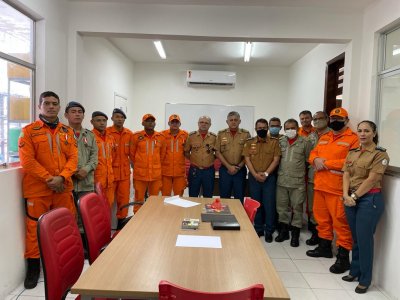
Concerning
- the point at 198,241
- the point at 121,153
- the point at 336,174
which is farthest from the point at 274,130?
→ the point at 198,241

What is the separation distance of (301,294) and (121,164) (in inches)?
103

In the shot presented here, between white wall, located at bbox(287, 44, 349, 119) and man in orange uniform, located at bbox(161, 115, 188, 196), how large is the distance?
263 centimetres

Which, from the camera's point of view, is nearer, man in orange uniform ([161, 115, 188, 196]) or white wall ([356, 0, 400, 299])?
white wall ([356, 0, 400, 299])

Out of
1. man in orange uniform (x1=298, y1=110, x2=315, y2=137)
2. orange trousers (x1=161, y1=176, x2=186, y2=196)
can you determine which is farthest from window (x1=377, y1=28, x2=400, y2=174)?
orange trousers (x1=161, y1=176, x2=186, y2=196)

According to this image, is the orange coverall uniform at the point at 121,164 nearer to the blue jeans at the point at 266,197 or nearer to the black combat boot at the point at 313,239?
the blue jeans at the point at 266,197

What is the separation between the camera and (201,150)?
4.28 meters

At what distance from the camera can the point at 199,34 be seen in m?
3.72

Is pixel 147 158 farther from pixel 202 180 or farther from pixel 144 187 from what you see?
pixel 202 180

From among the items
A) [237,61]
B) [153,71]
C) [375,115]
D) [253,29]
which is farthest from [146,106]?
[375,115]

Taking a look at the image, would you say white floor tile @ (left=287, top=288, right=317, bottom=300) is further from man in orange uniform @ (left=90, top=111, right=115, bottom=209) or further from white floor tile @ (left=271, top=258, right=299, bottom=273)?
man in orange uniform @ (left=90, top=111, right=115, bottom=209)

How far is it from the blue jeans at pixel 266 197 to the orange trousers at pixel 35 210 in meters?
2.30

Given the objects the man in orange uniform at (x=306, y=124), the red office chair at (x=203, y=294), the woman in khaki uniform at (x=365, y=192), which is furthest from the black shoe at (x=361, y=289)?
the red office chair at (x=203, y=294)

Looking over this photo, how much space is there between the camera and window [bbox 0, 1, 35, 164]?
2715mm

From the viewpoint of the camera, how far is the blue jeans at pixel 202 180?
4.29 meters
